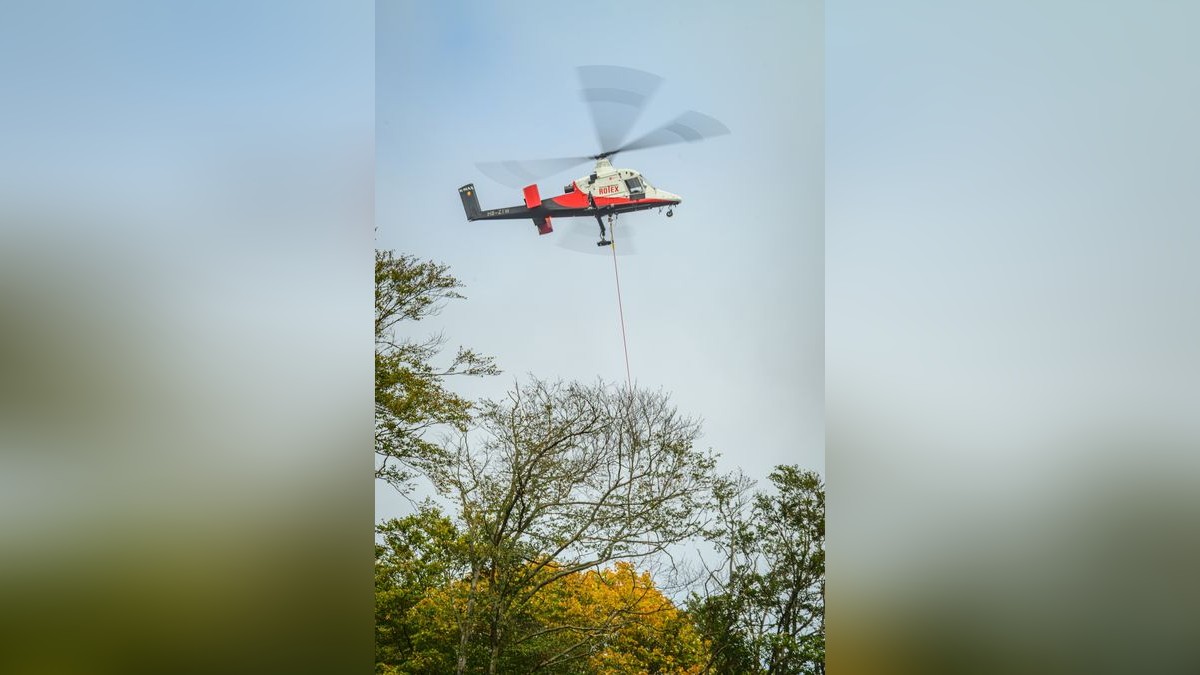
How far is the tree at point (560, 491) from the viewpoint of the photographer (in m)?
3.87

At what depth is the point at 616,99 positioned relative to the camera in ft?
12.7

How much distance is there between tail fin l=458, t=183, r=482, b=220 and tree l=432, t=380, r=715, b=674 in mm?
770

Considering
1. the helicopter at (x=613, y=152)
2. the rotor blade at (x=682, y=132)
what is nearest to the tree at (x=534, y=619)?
the helicopter at (x=613, y=152)

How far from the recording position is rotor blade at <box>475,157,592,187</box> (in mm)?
3953

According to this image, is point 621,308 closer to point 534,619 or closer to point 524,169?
point 524,169

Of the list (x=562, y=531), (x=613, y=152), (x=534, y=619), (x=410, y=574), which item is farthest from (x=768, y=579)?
(x=613, y=152)

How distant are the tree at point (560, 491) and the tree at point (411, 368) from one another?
0.13 meters

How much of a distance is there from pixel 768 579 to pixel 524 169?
1976 millimetres

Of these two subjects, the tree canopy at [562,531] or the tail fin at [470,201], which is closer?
the tree canopy at [562,531]

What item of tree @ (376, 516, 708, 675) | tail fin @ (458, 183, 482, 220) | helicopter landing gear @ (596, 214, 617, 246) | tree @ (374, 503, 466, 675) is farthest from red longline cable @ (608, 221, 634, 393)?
tree @ (374, 503, 466, 675)

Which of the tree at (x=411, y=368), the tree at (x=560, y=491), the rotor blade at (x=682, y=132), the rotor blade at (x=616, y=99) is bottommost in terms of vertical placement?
the tree at (x=560, y=491)

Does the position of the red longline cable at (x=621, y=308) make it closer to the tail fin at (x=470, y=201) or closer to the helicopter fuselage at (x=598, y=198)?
the helicopter fuselage at (x=598, y=198)
